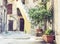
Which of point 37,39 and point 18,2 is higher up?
point 18,2

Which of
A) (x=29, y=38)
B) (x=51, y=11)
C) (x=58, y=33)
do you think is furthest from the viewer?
(x=29, y=38)

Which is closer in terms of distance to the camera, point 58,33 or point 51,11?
point 58,33

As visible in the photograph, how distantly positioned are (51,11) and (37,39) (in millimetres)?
660

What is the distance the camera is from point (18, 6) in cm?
491

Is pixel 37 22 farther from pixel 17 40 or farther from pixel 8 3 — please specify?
pixel 8 3

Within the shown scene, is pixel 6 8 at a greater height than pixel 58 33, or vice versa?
pixel 6 8

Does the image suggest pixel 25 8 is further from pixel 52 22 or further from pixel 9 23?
pixel 52 22

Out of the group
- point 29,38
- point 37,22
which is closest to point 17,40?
point 29,38

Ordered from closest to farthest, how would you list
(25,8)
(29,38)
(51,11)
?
(51,11) < (29,38) < (25,8)

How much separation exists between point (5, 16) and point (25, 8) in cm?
52

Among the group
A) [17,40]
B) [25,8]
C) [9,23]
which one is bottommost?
[17,40]

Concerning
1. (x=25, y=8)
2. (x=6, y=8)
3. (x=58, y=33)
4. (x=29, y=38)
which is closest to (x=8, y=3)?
(x=6, y=8)

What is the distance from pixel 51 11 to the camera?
4020mm

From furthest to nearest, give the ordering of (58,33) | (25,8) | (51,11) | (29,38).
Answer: (25,8) < (29,38) < (51,11) < (58,33)
